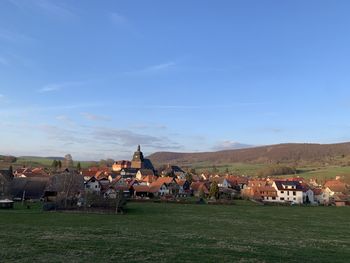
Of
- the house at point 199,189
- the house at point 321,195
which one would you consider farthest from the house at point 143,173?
the house at point 321,195

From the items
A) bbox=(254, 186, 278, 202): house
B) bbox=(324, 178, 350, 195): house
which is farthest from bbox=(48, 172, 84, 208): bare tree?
bbox=(324, 178, 350, 195): house

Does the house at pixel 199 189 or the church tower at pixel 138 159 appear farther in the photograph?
the church tower at pixel 138 159

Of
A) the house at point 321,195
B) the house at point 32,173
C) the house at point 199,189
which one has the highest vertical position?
the house at point 32,173

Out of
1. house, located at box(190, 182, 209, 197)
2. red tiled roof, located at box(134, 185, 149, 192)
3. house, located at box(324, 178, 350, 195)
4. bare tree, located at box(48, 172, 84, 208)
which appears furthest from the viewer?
house, located at box(324, 178, 350, 195)

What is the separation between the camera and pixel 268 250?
24.8 meters

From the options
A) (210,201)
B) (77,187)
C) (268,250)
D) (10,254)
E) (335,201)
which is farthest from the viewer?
(335,201)

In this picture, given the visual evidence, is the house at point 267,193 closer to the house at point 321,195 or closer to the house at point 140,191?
the house at point 321,195

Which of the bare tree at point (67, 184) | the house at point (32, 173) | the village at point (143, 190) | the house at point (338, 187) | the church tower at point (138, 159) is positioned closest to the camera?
the village at point (143, 190)

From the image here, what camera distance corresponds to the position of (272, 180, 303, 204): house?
10769 centimetres

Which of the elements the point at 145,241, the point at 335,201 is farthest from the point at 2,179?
the point at 335,201

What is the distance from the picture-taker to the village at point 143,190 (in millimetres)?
65250

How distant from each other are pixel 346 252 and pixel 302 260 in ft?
20.3

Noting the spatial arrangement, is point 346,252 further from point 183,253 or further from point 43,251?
point 43,251

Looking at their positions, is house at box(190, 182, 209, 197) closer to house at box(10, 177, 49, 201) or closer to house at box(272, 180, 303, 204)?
house at box(272, 180, 303, 204)
